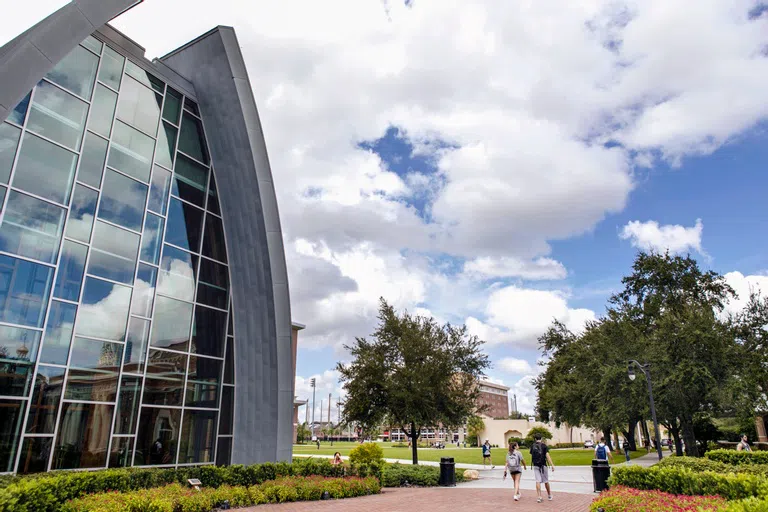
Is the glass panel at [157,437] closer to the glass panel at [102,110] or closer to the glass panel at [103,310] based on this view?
the glass panel at [103,310]

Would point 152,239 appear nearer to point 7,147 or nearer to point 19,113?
point 7,147

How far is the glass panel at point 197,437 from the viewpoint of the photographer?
16.0m

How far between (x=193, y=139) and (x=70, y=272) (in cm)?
693

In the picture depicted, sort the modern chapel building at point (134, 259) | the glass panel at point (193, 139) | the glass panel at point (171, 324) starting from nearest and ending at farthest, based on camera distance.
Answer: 1. the modern chapel building at point (134, 259)
2. the glass panel at point (171, 324)
3. the glass panel at point (193, 139)

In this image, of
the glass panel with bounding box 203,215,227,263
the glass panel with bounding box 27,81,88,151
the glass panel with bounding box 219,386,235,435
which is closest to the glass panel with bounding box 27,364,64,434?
the glass panel with bounding box 219,386,235,435

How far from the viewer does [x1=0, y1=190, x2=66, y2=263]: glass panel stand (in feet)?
40.9

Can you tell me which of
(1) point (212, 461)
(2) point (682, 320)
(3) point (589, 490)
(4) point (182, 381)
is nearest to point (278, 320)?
(4) point (182, 381)

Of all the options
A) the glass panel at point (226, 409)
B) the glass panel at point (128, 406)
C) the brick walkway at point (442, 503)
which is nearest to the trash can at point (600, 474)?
the brick walkway at point (442, 503)

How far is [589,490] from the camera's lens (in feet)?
58.5

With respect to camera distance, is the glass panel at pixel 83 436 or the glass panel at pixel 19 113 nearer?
the glass panel at pixel 83 436

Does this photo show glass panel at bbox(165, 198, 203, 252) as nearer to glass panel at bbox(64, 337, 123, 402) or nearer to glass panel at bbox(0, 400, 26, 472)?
glass panel at bbox(64, 337, 123, 402)

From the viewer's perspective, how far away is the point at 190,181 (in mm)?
18062

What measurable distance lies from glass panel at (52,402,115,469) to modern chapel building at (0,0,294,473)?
34mm

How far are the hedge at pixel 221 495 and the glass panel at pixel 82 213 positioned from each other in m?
6.85
